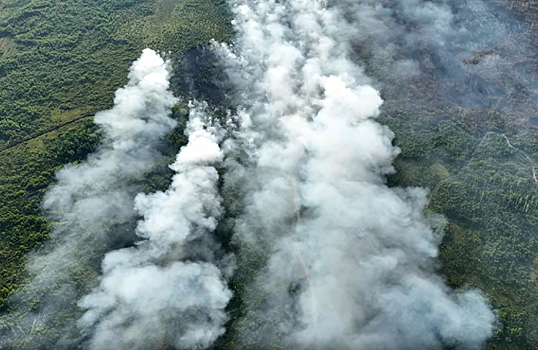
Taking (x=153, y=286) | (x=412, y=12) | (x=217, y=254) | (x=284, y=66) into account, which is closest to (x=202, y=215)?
(x=217, y=254)

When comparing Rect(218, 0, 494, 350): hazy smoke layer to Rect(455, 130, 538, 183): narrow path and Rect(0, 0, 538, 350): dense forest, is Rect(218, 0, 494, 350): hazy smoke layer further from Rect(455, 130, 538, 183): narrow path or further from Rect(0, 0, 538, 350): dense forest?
Rect(455, 130, 538, 183): narrow path

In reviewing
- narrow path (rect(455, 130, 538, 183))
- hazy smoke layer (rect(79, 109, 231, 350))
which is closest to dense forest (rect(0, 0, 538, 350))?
narrow path (rect(455, 130, 538, 183))

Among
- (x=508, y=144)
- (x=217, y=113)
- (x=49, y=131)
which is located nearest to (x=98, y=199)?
(x=49, y=131)

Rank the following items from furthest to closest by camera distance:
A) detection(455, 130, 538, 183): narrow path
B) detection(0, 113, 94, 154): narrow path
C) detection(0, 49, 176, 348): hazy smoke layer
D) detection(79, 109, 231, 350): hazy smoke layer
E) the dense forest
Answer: detection(0, 113, 94, 154): narrow path < detection(455, 130, 538, 183): narrow path < the dense forest < detection(0, 49, 176, 348): hazy smoke layer < detection(79, 109, 231, 350): hazy smoke layer

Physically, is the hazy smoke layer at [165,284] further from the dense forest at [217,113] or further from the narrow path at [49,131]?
the narrow path at [49,131]

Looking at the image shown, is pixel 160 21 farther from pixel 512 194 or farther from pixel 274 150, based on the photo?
pixel 512 194
